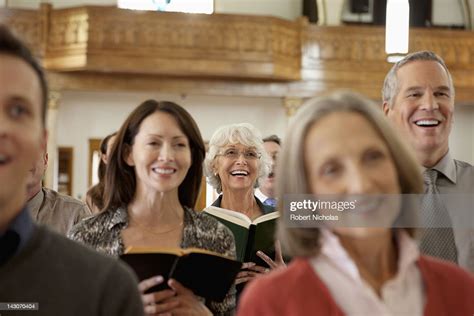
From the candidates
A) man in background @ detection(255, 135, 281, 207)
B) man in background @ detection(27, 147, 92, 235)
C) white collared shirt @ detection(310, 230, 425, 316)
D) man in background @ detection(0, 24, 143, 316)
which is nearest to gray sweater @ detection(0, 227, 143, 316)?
man in background @ detection(0, 24, 143, 316)

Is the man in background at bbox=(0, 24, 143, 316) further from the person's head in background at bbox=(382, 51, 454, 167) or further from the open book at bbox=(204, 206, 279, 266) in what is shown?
the open book at bbox=(204, 206, 279, 266)

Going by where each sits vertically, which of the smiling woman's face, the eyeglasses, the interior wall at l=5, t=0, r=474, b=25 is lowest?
the eyeglasses

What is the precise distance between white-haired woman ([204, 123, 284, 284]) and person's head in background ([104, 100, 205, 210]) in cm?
113

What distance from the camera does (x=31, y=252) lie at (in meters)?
1.70

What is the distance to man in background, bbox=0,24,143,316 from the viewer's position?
1.67m

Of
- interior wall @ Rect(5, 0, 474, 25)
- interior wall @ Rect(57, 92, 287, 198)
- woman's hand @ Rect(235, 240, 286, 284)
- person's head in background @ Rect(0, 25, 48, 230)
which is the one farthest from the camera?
interior wall @ Rect(5, 0, 474, 25)

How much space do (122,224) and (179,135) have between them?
476 mm

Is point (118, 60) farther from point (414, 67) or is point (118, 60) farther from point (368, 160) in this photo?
point (368, 160)

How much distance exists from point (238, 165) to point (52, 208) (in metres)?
1.15

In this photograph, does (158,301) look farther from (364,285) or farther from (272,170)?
(272,170)

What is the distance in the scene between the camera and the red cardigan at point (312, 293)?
1547mm

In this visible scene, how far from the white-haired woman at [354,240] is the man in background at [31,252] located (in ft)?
1.05

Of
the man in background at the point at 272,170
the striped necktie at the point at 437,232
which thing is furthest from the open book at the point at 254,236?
the man in background at the point at 272,170

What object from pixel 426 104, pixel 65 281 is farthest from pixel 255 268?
pixel 65 281
